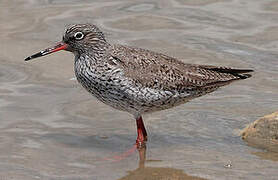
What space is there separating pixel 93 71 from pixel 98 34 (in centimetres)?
78

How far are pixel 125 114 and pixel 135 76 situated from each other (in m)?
1.77

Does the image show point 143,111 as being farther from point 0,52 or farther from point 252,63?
point 0,52

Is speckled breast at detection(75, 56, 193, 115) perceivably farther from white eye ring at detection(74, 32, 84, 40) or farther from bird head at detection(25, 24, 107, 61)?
white eye ring at detection(74, 32, 84, 40)

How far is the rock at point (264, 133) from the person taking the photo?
998 cm

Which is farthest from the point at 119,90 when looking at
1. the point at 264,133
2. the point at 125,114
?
the point at 264,133

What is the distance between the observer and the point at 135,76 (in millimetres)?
9969

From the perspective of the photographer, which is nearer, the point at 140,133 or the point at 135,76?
the point at 135,76

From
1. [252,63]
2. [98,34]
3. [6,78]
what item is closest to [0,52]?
[6,78]

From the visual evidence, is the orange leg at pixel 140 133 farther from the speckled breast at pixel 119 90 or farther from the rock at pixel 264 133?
the rock at pixel 264 133

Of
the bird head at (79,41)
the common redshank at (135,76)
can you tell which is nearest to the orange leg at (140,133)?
the common redshank at (135,76)

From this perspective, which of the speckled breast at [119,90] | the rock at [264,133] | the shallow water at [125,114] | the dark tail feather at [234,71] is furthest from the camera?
the dark tail feather at [234,71]

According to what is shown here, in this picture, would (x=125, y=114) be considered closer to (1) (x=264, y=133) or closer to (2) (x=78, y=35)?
Answer: (2) (x=78, y=35)

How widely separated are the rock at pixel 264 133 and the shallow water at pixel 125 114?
0.18 meters

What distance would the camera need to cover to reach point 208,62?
44.2 feet
